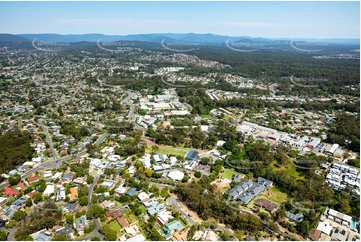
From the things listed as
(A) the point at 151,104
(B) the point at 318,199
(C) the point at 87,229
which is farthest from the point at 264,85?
(C) the point at 87,229

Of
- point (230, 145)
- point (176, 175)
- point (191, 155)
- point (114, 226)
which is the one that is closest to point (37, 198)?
point (114, 226)

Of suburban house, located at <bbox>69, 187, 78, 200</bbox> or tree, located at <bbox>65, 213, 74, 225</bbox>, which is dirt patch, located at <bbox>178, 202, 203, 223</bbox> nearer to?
tree, located at <bbox>65, 213, 74, 225</bbox>

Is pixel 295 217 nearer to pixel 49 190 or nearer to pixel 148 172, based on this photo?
pixel 148 172

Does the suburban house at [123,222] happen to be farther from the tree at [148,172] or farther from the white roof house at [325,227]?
the white roof house at [325,227]

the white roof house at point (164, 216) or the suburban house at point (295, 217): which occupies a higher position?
the white roof house at point (164, 216)

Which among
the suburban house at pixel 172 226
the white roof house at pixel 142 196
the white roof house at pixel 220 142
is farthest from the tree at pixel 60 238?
the white roof house at pixel 220 142

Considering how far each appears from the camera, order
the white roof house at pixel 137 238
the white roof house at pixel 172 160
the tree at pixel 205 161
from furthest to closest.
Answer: the white roof house at pixel 172 160 → the tree at pixel 205 161 → the white roof house at pixel 137 238

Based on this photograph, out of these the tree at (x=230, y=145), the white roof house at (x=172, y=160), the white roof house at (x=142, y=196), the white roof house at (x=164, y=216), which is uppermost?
the tree at (x=230, y=145)

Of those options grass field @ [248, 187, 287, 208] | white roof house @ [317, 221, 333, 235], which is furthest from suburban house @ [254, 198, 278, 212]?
white roof house @ [317, 221, 333, 235]

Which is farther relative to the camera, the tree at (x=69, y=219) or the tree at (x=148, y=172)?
the tree at (x=148, y=172)
